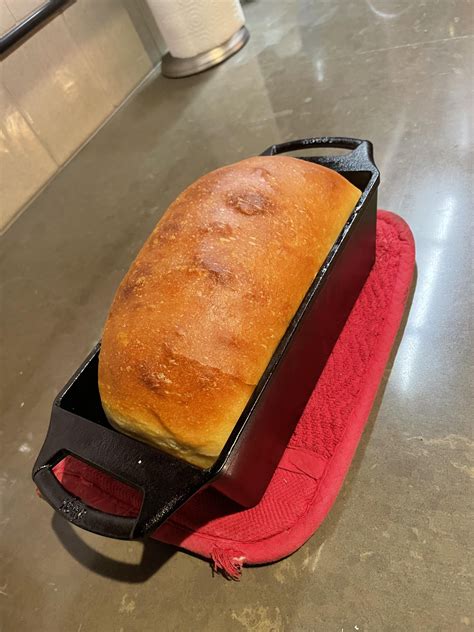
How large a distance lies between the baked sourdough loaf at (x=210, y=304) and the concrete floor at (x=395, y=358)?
22cm

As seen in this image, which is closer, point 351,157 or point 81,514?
point 81,514

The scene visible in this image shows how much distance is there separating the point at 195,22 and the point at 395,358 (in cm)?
138

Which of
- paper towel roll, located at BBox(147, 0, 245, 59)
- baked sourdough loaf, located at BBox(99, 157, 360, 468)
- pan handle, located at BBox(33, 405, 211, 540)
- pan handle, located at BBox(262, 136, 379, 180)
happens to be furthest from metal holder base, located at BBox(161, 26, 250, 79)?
pan handle, located at BBox(33, 405, 211, 540)

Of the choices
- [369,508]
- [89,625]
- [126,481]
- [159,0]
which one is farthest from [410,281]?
[159,0]

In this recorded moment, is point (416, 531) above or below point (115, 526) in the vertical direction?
below

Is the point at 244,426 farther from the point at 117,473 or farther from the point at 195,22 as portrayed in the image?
the point at 195,22

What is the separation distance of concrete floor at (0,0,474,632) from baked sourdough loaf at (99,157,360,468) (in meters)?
0.22

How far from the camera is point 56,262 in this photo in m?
1.23

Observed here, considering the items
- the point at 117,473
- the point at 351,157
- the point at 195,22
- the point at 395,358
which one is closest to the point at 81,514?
the point at 117,473

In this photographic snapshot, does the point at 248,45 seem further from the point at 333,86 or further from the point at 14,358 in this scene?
the point at 14,358

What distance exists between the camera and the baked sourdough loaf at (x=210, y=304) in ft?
1.66

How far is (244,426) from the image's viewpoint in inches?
19.7

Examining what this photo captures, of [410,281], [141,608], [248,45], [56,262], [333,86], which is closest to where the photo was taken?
[141,608]

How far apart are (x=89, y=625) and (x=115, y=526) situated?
217mm
